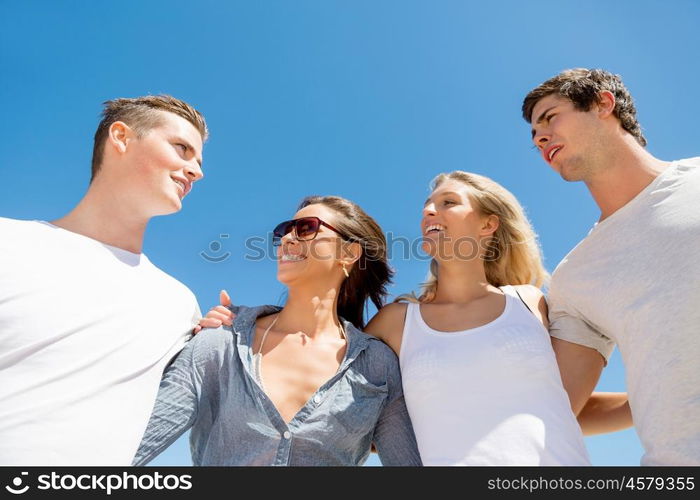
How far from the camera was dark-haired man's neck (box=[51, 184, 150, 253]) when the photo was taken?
4.82m

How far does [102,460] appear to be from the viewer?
363 centimetres

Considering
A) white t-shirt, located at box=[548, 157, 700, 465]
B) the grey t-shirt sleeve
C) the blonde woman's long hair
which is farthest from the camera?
the blonde woman's long hair

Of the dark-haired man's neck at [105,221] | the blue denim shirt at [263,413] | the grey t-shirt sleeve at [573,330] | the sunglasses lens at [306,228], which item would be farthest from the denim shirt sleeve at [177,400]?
the grey t-shirt sleeve at [573,330]

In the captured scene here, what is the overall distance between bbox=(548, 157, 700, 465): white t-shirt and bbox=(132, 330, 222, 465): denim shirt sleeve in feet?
10.5

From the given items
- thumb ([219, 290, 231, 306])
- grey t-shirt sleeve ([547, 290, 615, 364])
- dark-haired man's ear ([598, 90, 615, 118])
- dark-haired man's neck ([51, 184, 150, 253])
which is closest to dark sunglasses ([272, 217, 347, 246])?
thumb ([219, 290, 231, 306])

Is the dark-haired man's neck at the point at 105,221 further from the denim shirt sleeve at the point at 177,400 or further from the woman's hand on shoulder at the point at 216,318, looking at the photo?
the denim shirt sleeve at the point at 177,400

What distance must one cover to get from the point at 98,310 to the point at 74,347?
38 cm

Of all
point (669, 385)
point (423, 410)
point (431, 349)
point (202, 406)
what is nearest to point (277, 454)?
point (202, 406)

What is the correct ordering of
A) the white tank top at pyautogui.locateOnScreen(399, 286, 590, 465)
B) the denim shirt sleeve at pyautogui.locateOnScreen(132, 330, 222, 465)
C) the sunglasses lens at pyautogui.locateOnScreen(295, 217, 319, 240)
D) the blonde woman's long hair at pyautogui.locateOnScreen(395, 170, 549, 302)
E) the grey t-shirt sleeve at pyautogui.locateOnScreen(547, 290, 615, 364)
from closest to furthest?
the white tank top at pyautogui.locateOnScreen(399, 286, 590, 465) < the denim shirt sleeve at pyautogui.locateOnScreen(132, 330, 222, 465) < the grey t-shirt sleeve at pyautogui.locateOnScreen(547, 290, 615, 364) < the sunglasses lens at pyautogui.locateOnScreen(295, 217, 319, 240) < the blonde woman's long hair at pyautogui.locateOnScreen(395, 170, 549, 302)

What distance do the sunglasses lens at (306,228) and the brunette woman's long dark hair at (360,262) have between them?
10.8 inches

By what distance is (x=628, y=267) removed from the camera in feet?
14.1

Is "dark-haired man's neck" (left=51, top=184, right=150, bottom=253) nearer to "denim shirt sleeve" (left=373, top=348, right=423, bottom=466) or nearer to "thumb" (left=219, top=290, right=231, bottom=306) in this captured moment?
"thumb" (left=219, top=290, right=231, bottom=306)
